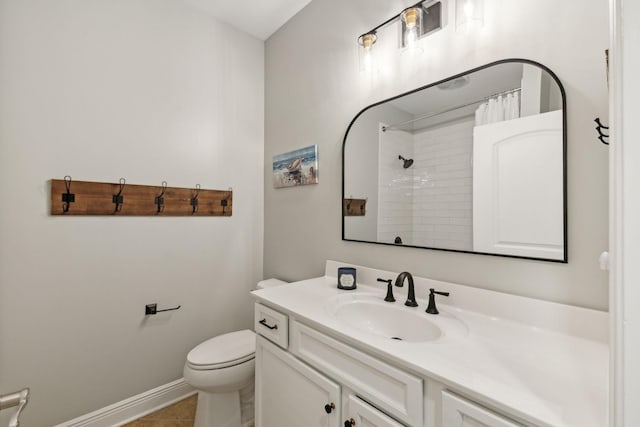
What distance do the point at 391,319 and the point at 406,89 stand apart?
3.61 feet

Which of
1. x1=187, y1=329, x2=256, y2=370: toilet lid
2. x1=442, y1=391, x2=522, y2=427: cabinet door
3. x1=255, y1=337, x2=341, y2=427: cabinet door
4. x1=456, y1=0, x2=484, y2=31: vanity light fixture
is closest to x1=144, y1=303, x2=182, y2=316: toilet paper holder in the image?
x1=187, y1=329, x2=256, y2=370: toilet lid

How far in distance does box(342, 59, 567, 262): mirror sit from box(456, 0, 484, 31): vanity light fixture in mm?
201

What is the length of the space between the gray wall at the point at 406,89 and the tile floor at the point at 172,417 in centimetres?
103

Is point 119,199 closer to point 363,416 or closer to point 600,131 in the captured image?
point 363,416

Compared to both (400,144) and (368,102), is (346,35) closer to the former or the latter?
(368,102)

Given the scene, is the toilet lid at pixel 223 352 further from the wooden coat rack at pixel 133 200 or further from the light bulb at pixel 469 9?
the light bulb at pixel 469 9

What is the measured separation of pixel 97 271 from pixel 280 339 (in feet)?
3.99

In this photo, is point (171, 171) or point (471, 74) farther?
point (171, 171)

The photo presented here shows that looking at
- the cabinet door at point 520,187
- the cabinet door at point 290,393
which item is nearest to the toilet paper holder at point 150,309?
the cabinet door at point 290,393

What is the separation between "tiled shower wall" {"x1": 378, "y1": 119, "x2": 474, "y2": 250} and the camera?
1217mm

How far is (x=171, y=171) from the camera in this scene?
191cm

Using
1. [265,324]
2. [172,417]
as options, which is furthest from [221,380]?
[172,417]

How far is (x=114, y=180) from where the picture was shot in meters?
1.70

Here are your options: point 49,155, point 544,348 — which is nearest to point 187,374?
point 49,155
